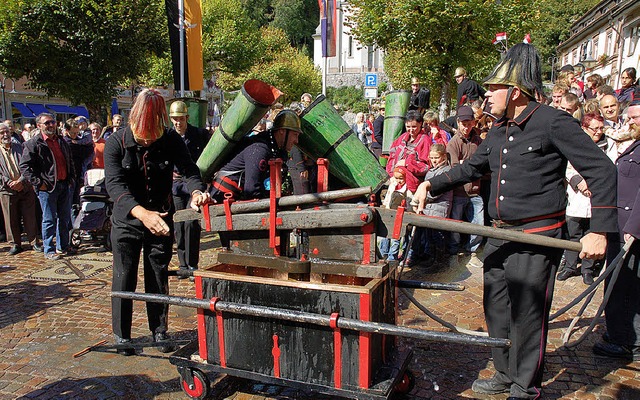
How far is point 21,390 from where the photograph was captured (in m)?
3.79

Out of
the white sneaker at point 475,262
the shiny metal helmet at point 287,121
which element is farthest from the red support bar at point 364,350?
the white sneaker at point 475,262

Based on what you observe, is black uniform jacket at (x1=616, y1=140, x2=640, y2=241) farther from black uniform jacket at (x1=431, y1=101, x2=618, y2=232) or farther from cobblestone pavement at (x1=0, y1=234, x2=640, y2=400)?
black uniform jacket at (x1=431, y1=101, x2=618, y2=232)

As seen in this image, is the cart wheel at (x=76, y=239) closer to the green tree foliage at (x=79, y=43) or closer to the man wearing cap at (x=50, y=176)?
the man wearing cap at (x=50, y=176)

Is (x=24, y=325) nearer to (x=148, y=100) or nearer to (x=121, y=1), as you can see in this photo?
(x=148, y=100)

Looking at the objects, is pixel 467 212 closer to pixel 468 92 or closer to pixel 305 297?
pixel 468 92

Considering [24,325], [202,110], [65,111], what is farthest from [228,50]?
[24,325]

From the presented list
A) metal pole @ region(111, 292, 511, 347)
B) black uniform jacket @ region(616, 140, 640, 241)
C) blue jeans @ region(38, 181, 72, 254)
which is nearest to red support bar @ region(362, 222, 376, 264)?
metal pole @ region(111, 292, 511, 347)

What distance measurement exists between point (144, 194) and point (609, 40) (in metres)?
39.7

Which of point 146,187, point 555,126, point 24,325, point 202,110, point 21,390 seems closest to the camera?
point 555,126

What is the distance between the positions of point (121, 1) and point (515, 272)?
71.6 feet

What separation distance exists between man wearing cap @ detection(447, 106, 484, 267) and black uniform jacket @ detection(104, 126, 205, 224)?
445cm

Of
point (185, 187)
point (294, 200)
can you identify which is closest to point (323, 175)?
point (294, 200)

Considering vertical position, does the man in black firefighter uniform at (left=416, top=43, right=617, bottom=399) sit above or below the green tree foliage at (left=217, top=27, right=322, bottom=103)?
below

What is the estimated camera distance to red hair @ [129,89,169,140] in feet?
12.6
